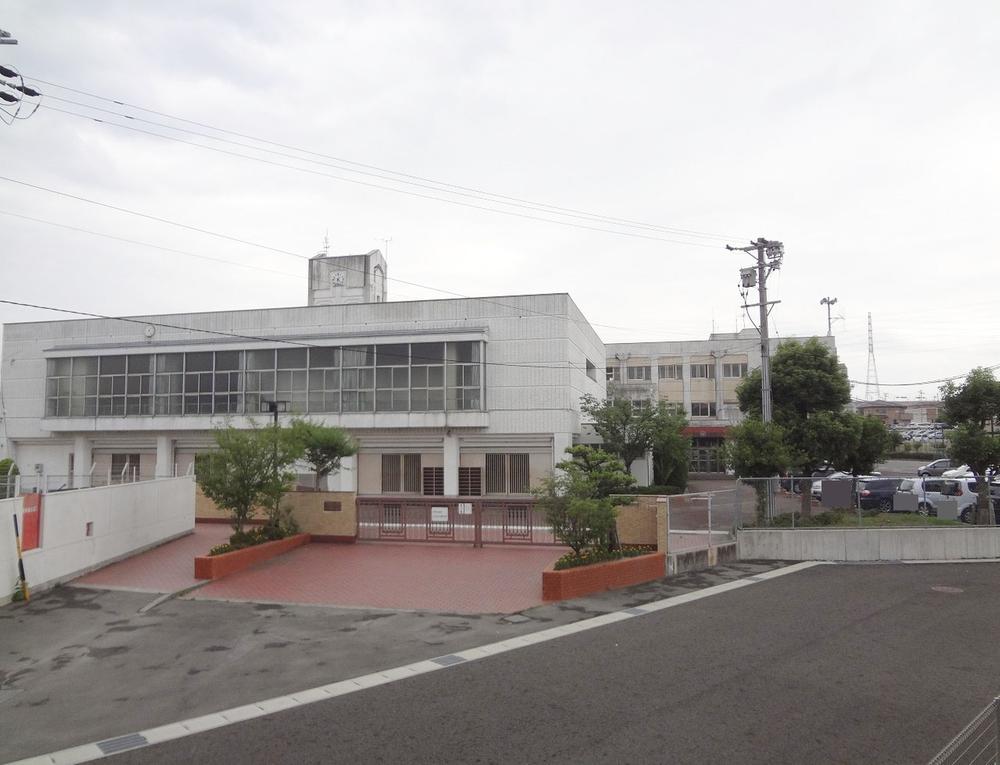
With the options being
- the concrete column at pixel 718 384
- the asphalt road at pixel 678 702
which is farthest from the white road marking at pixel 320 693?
the concrete column at pixel 718 384

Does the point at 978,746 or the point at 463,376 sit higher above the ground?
the point at 463,376

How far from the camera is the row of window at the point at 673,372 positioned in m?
60.1

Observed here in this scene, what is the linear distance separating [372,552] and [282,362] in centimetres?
1729

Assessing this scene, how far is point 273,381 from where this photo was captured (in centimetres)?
3325

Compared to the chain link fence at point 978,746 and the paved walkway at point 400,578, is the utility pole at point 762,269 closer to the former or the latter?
the paved walkway at point 400,578

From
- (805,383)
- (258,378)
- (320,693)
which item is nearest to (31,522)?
(320,693)

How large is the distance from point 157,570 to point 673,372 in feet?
168

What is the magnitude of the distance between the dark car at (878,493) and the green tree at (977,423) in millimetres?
1959

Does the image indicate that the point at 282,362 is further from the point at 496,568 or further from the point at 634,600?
the point at 634,600

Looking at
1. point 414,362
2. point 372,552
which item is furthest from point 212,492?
point 414,362

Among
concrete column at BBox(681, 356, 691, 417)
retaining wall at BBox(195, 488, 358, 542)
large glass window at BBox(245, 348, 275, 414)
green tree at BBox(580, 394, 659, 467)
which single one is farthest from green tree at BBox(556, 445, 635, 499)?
concrete column at BBox(681, 356, 691, 417)

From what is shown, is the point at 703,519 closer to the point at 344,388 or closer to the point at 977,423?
the point at 977,423

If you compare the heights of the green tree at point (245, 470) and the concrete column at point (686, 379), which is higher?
the concrete column at point (686, 379)

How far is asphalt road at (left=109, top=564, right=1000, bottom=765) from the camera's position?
6684 millimetres
